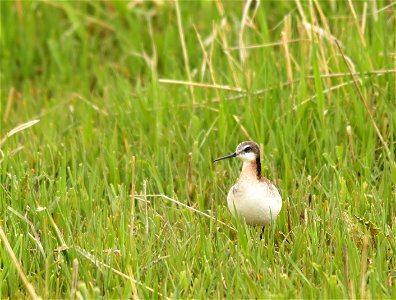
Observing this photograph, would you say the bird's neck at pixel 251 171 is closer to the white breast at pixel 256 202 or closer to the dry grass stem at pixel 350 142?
the white breast at pixel 256 202

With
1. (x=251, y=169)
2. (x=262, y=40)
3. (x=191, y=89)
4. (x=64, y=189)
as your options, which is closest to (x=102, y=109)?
(x=191, y=89)

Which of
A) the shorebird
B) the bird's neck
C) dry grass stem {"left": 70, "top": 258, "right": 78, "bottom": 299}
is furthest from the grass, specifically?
the bird's neck

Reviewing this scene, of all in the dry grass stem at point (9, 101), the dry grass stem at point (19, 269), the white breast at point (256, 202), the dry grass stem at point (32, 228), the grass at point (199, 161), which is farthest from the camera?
the dry grass stem at point (9, 101)

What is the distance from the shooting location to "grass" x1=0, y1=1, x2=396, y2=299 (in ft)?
15.7

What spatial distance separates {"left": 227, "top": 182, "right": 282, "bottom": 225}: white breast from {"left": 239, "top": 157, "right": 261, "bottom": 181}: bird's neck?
41mm

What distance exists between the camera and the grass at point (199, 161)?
15.7 ft

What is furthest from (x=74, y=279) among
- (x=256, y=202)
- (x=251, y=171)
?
(x=251, y=171)

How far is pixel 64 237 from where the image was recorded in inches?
213

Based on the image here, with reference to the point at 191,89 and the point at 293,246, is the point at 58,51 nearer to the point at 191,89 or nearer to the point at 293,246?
the point at 191,89

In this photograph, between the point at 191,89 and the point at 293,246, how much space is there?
2522mm

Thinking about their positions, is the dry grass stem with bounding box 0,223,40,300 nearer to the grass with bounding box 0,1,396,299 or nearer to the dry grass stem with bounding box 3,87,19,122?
the grass with bounding box 0,1,396,299

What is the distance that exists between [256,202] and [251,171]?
0.26 m

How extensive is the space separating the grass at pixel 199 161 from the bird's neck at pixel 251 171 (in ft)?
0.99

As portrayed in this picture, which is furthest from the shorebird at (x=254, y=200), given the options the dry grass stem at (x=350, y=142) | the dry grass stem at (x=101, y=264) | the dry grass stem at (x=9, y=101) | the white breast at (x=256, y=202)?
the dry grass stem at (x=9, y=101)
